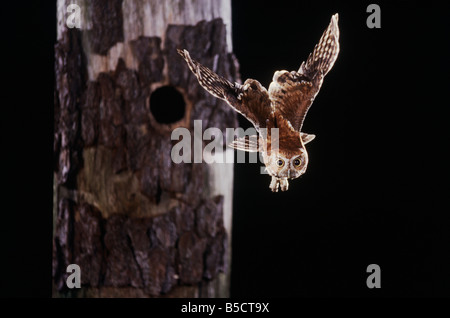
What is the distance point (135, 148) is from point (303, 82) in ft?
1.99

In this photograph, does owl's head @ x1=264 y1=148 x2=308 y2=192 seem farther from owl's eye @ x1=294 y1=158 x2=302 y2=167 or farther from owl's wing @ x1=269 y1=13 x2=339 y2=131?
owl's wing @ x1=269 y1=13 x2=339 y2=131

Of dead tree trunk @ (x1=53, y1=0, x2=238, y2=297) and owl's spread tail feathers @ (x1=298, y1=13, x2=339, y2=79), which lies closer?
owl's spread tail feathers @ (x1=298, y1=13, x2=339, y2=79)

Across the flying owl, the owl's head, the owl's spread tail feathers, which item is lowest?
the owl's head

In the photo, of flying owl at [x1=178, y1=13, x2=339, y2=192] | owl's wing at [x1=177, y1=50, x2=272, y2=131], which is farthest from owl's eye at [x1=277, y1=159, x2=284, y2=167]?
owl's wing at [x1=177, y1=50, x2=272, y2=131]

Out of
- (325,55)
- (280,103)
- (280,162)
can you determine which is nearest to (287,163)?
(280,162)

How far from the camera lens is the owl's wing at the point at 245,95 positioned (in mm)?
1387

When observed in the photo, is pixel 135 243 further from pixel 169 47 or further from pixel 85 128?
pixel 169 47

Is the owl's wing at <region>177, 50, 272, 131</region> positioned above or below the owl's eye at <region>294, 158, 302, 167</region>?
above

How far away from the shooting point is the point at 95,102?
1.59 meters

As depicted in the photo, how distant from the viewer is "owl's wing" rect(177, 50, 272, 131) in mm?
1387

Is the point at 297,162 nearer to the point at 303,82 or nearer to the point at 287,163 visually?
the point at 287,163

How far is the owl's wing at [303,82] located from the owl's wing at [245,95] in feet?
0.15

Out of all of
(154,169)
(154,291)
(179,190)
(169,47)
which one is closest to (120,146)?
(154,169)

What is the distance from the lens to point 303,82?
4.72ft
